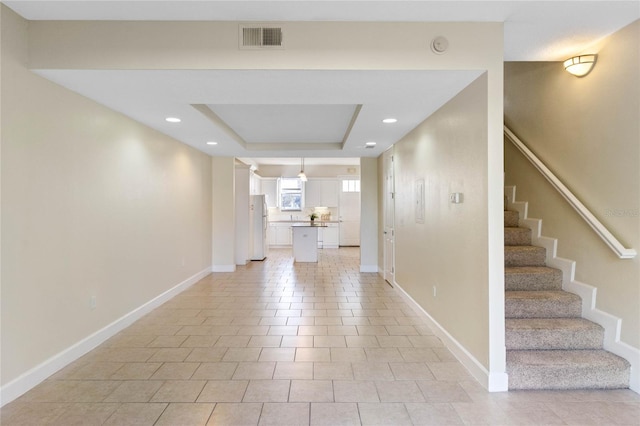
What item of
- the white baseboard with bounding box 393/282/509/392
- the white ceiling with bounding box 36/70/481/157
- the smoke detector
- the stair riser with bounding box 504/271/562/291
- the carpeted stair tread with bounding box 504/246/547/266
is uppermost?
the smoke detector

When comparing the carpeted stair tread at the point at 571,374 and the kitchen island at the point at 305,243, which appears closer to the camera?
the carpeted stair tread at the point at 571,374

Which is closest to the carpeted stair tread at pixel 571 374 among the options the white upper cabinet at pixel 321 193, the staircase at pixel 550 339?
the staircase at pixel 550 339

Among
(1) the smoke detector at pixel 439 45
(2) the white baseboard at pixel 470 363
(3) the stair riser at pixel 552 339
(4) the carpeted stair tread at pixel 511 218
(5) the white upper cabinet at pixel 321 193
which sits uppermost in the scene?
(1) the smoke detector at pixel 439 45

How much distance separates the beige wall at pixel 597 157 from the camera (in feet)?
8.07

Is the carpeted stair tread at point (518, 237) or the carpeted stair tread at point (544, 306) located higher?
the carpeted stair tread at point (518, 237)

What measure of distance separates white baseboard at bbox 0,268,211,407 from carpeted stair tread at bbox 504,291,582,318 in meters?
3.79

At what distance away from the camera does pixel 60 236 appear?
9.29ft

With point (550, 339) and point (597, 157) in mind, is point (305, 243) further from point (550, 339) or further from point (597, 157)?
point (597, 157)

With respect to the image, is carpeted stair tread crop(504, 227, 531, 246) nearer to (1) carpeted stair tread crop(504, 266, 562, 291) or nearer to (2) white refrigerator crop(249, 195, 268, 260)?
(1) carpeted stair tread crop(504, 266, 562, 291)

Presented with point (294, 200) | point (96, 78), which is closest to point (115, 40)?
point (96, 78)

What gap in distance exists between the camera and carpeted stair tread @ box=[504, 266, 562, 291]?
3174mm

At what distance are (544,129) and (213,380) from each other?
3898 millimetres

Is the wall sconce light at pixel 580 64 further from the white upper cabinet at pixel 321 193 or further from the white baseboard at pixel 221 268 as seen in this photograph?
the white upper cabinet at pixel 321 193

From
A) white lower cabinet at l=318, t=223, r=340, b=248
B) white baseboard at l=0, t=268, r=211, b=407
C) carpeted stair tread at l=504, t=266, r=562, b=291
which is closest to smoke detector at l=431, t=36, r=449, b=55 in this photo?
carpeted stair tread at l=504, t=266, r=562, b=291
